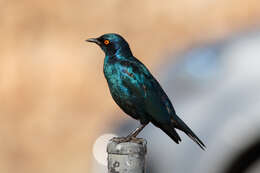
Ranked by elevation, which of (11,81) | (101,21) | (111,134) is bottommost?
(111,134)

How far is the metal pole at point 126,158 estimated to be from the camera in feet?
11.4

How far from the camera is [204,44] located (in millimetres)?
6305

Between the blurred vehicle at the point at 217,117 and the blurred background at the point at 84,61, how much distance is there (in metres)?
0.02

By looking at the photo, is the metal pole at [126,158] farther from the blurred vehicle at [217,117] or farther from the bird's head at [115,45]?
the blurred vehicle at [217,117]

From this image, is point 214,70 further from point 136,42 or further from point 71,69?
point 71,69

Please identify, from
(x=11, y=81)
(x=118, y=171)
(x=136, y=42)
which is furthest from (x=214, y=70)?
(x=118, y=171)

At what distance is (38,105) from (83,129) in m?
0.55

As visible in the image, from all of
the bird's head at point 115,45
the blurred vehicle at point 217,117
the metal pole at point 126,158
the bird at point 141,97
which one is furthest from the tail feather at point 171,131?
the blurred vehicle at point 217,117

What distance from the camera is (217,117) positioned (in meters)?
5.42

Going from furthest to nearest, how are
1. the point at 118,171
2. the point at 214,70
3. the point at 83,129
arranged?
the point at 83,129 < the point at 214,70 < the point at 118,171

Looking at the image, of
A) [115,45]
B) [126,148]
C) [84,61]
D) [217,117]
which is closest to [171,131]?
[126,148]

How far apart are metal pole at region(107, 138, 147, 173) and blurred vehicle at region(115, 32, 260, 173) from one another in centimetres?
182

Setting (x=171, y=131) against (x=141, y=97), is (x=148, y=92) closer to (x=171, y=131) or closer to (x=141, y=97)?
(x=141, y=97)

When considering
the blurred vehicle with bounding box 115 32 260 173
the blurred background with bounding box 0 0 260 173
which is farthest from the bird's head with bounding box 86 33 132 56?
the blurred background with bounding box 0 0 260 173
